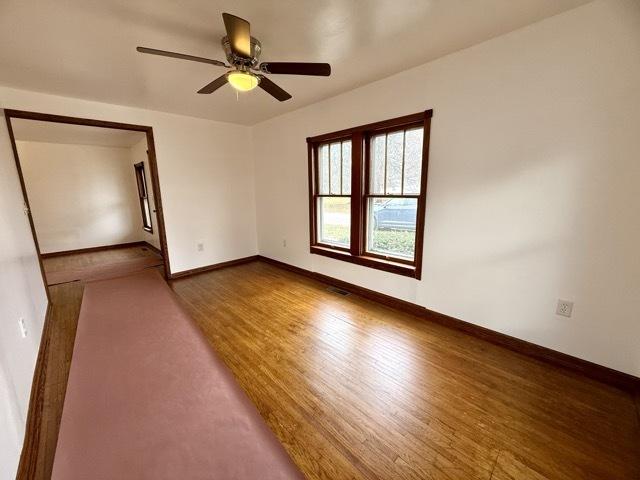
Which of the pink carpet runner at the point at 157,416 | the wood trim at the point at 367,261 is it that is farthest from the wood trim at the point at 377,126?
the pink carpet runner at the point at 157,416

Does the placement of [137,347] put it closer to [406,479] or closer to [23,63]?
[406,479]

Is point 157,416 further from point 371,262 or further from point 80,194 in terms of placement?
point 80,194

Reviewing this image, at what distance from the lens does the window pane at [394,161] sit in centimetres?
283

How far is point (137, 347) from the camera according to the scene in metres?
1.83

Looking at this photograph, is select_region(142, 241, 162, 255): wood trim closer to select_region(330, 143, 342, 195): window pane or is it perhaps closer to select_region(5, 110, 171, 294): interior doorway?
select_region(5, 110, 171, 294): interior doorway

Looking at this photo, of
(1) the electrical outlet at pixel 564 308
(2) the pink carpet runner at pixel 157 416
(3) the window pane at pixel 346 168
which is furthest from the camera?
(3) the window pane at pixel 346 168

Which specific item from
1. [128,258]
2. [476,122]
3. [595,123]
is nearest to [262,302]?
[476,122]

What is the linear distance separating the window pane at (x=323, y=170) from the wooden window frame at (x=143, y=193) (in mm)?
4226

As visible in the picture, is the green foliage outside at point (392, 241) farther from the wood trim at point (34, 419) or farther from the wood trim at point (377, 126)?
the wood trim at point (34, 419)

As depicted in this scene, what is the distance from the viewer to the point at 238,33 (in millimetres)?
1499

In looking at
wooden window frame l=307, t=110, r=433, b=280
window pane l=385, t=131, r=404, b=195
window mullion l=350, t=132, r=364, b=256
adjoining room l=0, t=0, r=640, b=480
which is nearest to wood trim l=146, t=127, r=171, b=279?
adjoining room l=0, t=0, r=640, b=480

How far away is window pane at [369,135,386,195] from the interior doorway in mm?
3718

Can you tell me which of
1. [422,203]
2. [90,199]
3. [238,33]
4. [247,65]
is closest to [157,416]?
[238,33]

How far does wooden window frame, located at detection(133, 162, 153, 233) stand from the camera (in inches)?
225
